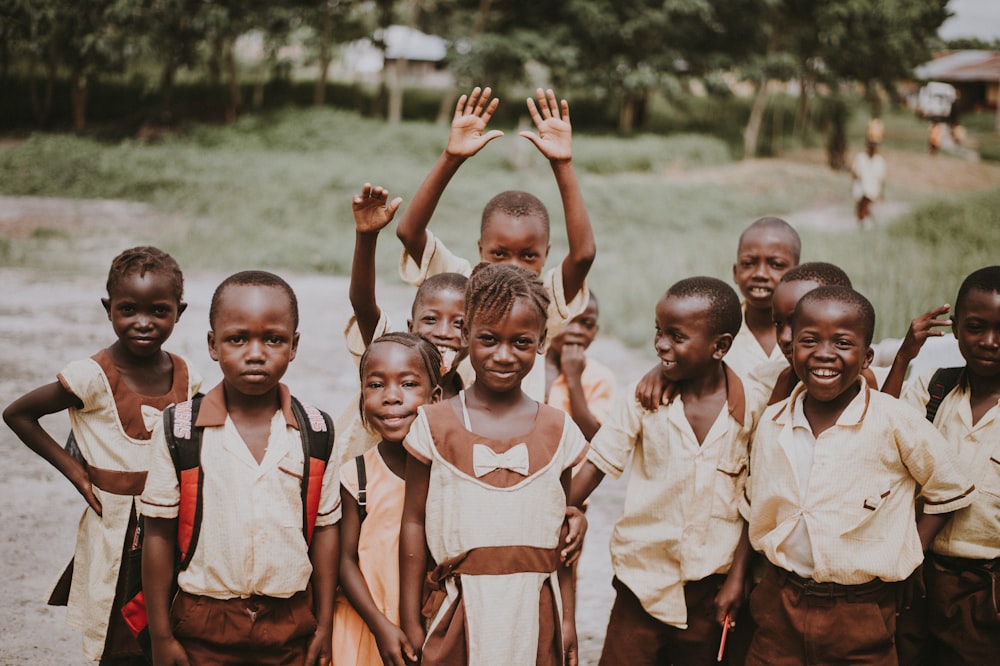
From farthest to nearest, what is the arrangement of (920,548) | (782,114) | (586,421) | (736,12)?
(782,114), (736,12), (586,421), (920,548)

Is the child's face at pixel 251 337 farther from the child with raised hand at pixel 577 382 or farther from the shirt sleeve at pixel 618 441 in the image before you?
the child with raised hand at pixel 577 382

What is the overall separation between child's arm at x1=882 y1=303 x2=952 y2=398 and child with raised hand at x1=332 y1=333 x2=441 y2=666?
1.38 meters

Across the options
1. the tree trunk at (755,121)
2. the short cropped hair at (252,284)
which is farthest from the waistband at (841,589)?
the tree trunk at (755,121)

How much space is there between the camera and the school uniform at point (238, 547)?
7.13 ft

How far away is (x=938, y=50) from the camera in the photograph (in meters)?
26.5

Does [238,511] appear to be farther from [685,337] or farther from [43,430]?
[685,337]

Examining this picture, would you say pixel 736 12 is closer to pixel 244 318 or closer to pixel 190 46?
pixel 190 46

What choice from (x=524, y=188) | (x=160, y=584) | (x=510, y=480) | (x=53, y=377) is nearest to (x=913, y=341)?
(x=510, y=480)

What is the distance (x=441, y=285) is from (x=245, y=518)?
3.43 ft

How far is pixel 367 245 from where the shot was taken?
2.82 m

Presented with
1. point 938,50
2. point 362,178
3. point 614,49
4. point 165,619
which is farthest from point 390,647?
point 938,50

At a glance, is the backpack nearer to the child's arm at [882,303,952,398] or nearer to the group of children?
the group of children

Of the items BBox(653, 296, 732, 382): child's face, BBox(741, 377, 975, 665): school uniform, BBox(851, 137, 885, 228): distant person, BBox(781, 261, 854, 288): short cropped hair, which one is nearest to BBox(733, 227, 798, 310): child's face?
BBox(781, 261, 854, 288): short cropped hair

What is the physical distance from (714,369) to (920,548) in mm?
730
